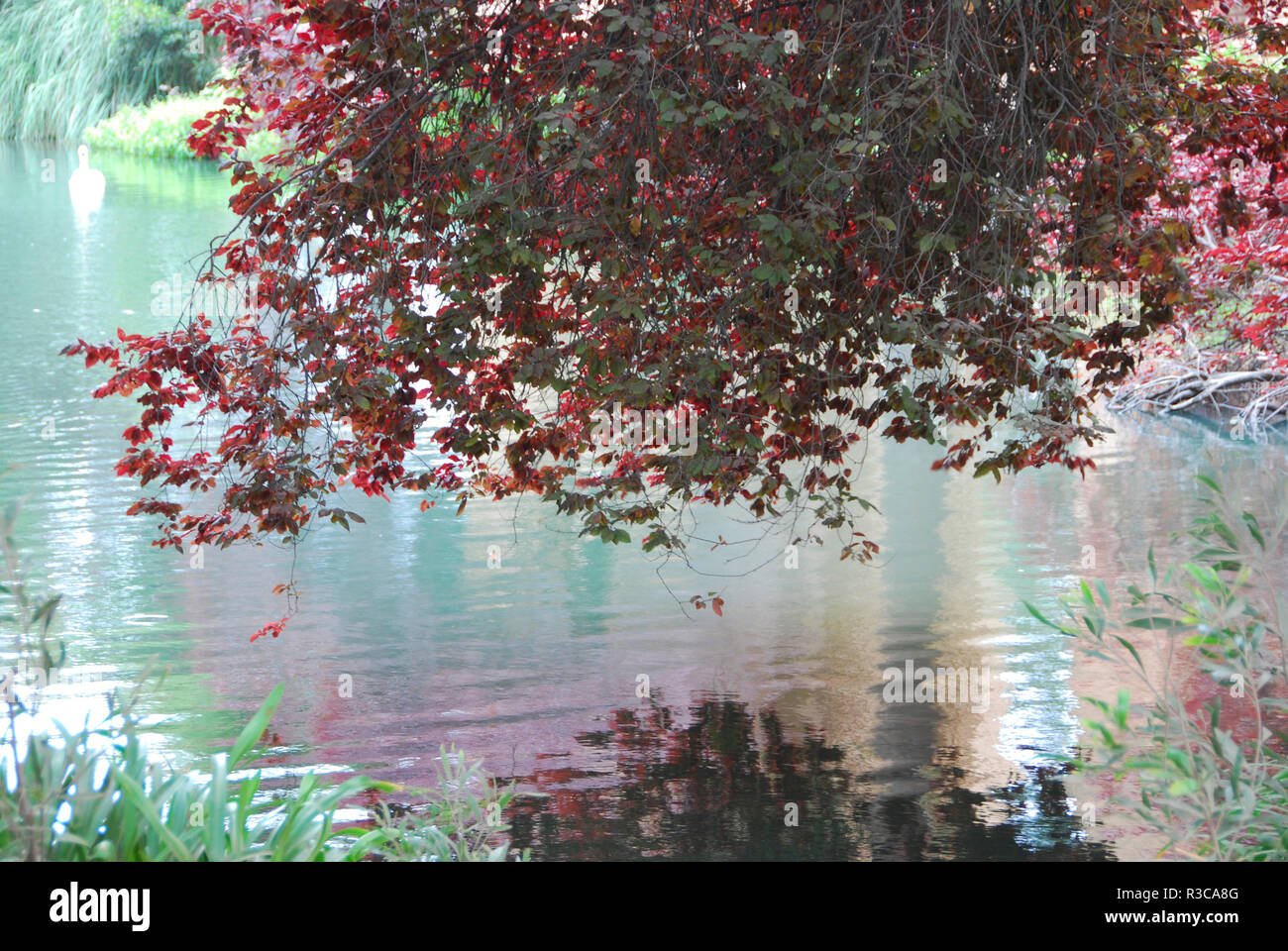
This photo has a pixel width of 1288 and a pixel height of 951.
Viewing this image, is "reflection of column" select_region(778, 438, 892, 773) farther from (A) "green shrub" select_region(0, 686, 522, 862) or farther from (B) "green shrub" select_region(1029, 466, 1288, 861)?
(A) "green shrub" select_region(0, 686, 522, 862)

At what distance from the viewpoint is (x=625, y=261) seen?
6.62m

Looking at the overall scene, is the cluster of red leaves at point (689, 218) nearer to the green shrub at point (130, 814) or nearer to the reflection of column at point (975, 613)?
the reflection of column at point (975, 613)

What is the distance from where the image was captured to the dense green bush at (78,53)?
152 feet

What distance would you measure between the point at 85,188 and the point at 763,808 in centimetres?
4231

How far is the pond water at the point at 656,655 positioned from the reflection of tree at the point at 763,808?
0.07ft

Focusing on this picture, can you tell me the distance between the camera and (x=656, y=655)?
11055mm

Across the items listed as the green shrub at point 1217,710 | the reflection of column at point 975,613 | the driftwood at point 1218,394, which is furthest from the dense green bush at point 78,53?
the green shrub at point 1217,710

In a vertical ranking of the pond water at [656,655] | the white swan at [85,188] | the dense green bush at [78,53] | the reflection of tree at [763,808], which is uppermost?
the dense green bush at [78,53]

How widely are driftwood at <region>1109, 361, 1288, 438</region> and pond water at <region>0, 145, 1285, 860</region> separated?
2600 millimetres

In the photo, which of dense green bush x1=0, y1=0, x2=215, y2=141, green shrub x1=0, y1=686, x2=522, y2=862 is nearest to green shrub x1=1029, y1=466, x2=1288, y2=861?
green shrub x1=0, y1=686, x2=522, y2=862

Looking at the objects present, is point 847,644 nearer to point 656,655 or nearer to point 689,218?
point 656,655

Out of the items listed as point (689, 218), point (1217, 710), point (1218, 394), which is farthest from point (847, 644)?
point (1218, 394)

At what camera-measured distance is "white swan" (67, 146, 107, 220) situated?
138 feet

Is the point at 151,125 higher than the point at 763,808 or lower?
higher
